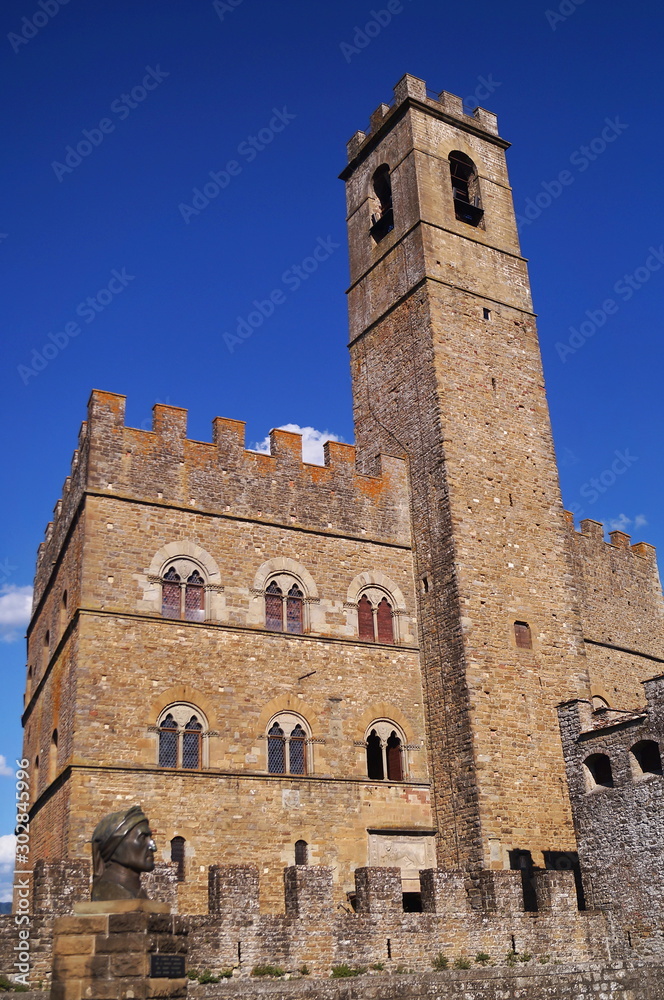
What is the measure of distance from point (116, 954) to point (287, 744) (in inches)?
367

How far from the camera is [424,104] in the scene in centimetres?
2730

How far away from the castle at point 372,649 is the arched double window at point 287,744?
0.15 feet

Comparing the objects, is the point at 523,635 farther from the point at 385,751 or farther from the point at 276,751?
the point at 276,751

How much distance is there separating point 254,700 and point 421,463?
7.38m

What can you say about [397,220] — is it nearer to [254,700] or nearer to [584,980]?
[254,700]

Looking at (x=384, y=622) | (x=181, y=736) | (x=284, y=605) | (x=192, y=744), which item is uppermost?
(x=284, y=605)

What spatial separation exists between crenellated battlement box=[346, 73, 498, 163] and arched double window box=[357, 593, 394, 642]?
14220mm

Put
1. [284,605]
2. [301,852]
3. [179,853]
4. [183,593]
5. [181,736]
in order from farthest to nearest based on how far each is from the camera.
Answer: [284,605] < [183,593] < [301,852] < [181,736] < [179,853]

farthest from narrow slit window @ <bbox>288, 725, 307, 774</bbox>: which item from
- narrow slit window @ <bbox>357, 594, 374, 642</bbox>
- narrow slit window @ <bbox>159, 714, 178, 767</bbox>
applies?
narrow slit window @ <bbox>357, 594, 374, 642</bbox>

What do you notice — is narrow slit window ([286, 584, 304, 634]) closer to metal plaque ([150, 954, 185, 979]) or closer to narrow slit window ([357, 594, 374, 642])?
narrow slit window ([357, 594, 374, 642])

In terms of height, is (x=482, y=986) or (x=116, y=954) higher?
(x=116, y=954)

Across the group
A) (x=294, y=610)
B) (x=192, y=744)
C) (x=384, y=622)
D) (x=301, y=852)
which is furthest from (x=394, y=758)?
(x=192, y=744)

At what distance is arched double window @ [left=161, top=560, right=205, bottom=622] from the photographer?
2009 cm

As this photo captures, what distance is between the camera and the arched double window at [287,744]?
19.9 meters
